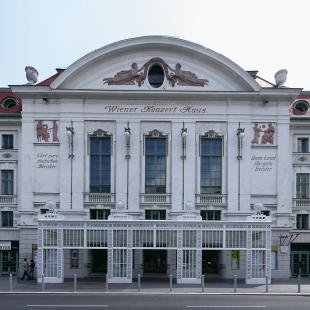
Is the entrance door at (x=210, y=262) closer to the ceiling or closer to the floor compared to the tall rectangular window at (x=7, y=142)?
closer to the floor

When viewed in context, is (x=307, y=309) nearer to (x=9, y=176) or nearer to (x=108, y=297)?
(x=108, y=297)

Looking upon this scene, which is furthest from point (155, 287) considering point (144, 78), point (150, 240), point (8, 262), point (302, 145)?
point (302, 145)

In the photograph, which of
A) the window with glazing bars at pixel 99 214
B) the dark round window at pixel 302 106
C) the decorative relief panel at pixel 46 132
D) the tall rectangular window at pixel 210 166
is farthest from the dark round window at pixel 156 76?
the dark round window at pixel 302 106

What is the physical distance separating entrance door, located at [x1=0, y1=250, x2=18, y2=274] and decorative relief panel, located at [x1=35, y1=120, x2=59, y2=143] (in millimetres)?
9437

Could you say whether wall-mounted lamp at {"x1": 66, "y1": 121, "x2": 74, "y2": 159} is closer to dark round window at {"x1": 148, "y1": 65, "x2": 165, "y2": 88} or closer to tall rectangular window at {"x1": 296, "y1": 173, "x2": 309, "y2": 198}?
dark round window at {"x1": 148, "y1": 65, "x2": 165, "y2": 88}

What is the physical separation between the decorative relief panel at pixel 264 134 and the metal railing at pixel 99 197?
11542 millimetres

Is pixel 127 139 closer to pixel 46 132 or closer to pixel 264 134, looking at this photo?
pixel 46 132

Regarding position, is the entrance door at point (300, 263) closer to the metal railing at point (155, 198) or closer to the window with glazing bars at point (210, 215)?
the window with glazing bars at point (210, 215)

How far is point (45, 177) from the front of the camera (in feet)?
111

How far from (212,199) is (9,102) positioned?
18.2 m

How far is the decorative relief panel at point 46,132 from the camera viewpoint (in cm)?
3384

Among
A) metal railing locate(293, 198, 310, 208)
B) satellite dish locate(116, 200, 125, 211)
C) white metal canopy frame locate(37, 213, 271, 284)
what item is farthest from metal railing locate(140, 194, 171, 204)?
metal railing locate(293, 198, 310, 208)

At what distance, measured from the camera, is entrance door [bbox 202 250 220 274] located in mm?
34000

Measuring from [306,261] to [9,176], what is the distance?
2457 cm
